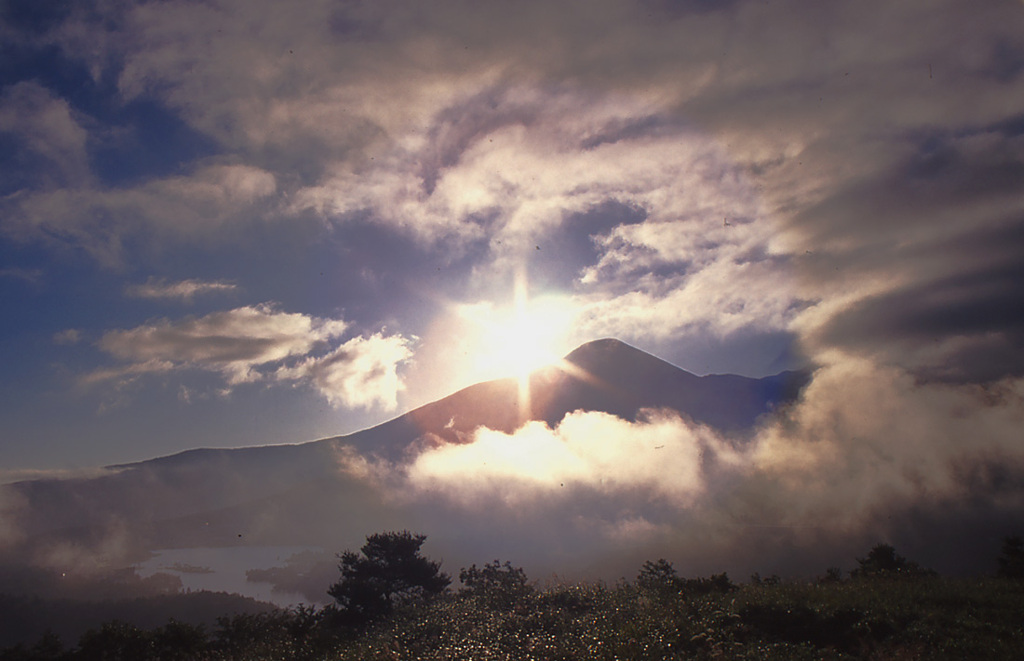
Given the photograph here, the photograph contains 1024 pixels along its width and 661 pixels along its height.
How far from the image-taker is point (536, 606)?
25.4 meters

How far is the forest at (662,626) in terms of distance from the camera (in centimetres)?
1565

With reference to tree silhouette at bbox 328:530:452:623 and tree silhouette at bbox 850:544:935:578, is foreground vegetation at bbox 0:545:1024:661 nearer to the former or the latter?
tree silhouette at bbox 850:544:935:578

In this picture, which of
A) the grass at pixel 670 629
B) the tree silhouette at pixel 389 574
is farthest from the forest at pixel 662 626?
the tree silhouette at pixel 389 574

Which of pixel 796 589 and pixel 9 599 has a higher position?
pixel 796 589

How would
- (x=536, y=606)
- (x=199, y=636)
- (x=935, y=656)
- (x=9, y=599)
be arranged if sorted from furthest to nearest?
(x=9, y=599) < (x=199, y=636) < (x=536, y=606) < (x=935, y=656)

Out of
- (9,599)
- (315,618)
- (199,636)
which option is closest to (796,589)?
(315,618)

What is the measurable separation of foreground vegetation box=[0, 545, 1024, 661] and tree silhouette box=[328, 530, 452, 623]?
375 inches

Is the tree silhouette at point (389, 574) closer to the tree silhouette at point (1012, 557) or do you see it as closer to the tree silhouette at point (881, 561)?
the tree silhouette at point (881, 561)

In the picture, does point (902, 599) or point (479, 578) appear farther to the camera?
point (479, 578)

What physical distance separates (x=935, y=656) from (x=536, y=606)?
53.4 ft

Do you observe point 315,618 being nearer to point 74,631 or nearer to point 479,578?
point 479,578

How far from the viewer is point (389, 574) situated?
45969 mm

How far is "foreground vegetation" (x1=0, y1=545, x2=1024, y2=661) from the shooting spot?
51.1 ft

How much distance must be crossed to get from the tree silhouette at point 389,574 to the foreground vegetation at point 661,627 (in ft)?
31.2
